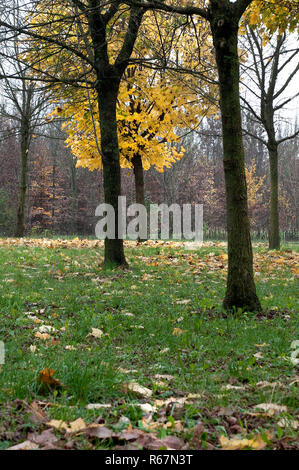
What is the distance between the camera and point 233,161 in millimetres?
4629

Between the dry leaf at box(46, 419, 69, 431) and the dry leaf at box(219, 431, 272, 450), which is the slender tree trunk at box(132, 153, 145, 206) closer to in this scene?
the dry leaf at box(46, 419, 69, 431)

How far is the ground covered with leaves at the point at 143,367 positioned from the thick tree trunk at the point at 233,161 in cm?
37

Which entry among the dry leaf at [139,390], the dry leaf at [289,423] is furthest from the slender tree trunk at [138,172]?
the dry leaf at [289,423]

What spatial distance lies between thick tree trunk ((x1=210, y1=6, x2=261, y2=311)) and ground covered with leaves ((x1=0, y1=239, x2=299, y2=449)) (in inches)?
14.7

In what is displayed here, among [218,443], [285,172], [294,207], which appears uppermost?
[285,172]

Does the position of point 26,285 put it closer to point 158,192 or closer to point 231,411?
point 231,411

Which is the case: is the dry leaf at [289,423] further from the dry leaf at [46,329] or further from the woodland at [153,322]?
the dry leaf at [46,329]

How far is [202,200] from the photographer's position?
36531 millimetres

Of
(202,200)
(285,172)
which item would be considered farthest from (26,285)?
(285,172)

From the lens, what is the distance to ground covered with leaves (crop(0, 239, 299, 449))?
192 cm

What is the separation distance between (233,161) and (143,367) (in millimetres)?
2758

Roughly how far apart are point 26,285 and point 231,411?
430cm

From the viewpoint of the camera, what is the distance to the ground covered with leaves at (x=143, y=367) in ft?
6.29

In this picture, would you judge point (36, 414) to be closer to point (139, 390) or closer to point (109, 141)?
point (139, 390)
